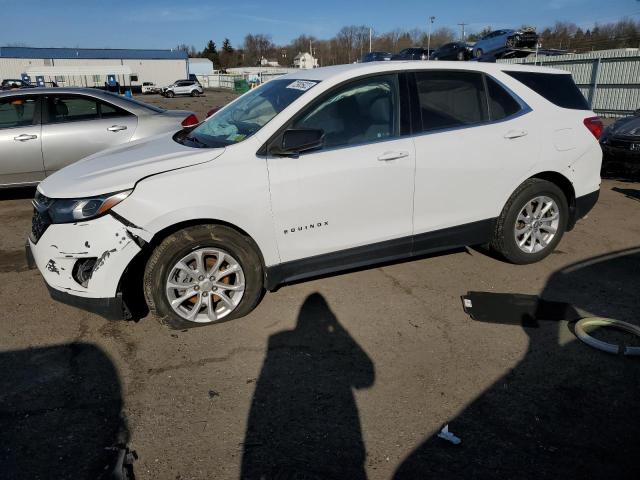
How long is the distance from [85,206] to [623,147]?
797 cm

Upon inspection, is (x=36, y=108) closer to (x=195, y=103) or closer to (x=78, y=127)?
(x=78, y=127)

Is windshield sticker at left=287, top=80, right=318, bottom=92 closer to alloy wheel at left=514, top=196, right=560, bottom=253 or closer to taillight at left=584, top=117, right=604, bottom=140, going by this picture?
alloy wheel at left=514, top=196, right=560, bottom=253

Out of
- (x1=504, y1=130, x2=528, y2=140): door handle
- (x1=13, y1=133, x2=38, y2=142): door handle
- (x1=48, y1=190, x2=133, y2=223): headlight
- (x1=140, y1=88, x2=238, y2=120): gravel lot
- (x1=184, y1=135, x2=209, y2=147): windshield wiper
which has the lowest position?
(x1=140, y1=88, x2=238, y2=120): gravel lot

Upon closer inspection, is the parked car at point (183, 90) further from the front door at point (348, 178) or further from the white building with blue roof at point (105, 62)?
the front door at point (348, 178)

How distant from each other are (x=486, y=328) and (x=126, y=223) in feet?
8.77

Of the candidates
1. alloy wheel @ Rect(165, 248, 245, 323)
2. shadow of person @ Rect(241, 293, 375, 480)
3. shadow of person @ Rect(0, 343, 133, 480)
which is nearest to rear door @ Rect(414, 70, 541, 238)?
shadow of person @ Rect(241, 293, 375, 480)

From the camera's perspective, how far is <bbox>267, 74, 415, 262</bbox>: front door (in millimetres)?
3596

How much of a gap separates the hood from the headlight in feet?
0.11

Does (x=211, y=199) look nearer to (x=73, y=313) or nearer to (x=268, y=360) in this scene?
(x=268, y=360)

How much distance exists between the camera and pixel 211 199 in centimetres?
339

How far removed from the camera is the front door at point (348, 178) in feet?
11.8

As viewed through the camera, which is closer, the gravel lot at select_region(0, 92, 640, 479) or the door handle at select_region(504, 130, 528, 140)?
the gravel lot at select_region(0, 92, 640, 479)

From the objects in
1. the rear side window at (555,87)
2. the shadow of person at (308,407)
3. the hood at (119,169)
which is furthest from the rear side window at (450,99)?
the shadow of person at (308,407)

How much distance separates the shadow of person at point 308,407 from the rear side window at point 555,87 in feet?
9.56
